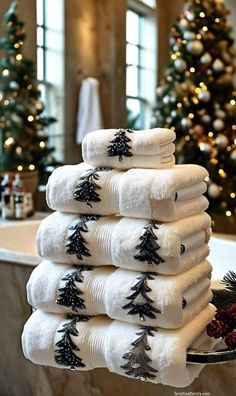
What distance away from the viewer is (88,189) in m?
1.16

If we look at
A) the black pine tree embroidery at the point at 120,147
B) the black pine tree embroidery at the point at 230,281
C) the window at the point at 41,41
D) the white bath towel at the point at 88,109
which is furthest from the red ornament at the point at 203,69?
the black pine tree embroidery at the point at 120,147

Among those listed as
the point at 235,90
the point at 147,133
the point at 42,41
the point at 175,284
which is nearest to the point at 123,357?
the point at 175,284

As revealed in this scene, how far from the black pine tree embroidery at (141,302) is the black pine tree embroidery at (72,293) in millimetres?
101

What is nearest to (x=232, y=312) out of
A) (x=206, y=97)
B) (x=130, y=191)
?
(x=130, y=191)

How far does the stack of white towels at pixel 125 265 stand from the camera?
1.08 m

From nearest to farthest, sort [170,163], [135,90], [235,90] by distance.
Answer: [170,163] → [235,90] → [135,90]

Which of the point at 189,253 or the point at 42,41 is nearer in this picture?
the point at 189,253

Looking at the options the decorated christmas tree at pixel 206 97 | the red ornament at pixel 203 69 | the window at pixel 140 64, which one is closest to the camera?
the decorated christmas tree at pixel 206 97

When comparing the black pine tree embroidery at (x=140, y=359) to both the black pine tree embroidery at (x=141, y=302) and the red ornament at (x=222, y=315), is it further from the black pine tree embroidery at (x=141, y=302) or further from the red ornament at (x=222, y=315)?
the red ornament at (x=222, y=315)

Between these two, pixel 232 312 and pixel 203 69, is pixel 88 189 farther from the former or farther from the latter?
pixel 203 69

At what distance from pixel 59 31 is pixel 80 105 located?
2.41ft

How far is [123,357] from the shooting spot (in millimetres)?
1083

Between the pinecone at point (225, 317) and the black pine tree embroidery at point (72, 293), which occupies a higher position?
the black pine tree embroidery at point (72, 293)

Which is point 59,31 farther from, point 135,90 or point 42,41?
point 135,90
